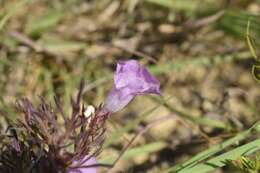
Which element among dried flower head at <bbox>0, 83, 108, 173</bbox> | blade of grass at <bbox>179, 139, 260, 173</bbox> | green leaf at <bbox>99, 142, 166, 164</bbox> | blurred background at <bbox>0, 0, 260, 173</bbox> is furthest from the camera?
blurred background at <bbox>0, 0, 260, 173</bbox>

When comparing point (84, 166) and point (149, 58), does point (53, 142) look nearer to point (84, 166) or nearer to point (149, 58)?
point (84, 166)

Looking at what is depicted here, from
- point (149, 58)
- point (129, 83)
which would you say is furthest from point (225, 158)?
point (149, 58)

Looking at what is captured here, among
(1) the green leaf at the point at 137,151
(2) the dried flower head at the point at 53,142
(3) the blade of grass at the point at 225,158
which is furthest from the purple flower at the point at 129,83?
(1) the green leaf at the point at 137,151

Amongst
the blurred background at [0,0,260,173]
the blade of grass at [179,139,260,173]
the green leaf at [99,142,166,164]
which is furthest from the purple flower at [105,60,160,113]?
the blurred background at [0,0,260,173]

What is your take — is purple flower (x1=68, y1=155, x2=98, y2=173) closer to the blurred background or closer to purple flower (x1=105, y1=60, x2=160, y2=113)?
purple flower (x1=105, y1=60, x2=160, y2=113)

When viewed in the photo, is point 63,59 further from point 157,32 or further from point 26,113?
point 26,113

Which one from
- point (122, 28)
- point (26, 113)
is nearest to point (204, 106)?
point (122, 28)
